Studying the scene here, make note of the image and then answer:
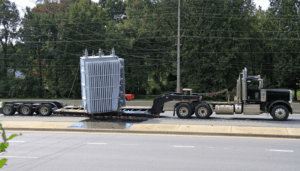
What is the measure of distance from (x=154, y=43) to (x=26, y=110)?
32589 millimetres

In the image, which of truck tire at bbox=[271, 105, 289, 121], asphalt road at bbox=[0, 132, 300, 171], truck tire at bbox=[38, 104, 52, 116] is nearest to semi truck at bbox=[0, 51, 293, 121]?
truck tire at bbox=[271, 105, 289, 121]

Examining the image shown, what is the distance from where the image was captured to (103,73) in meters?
17.4

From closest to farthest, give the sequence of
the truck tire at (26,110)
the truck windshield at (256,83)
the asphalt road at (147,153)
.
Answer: the asphalt road at (147,153) → the truck windshield at (256,83) → the truck tire at (26,110)

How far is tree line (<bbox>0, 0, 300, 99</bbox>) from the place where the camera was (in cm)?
4334

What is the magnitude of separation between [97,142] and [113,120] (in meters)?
5.86

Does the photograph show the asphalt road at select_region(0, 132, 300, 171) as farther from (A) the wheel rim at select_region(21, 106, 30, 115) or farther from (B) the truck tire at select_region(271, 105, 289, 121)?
(A) the wheel rim at select_region(21, 106, 30, 115)

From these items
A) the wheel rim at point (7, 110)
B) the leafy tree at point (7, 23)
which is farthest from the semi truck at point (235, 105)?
the leafy tree at point (7, 23)

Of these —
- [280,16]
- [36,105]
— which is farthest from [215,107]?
[280,16]

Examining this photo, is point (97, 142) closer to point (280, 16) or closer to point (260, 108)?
point (260, 108)

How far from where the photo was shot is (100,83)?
17.4m

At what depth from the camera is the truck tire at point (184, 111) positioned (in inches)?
734

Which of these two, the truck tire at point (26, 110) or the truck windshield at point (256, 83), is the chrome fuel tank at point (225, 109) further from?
the truck tire at point (26, 110)

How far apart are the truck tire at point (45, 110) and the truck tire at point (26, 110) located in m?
0.71

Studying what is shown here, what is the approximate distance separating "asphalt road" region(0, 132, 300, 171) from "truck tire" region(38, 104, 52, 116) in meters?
7.61
